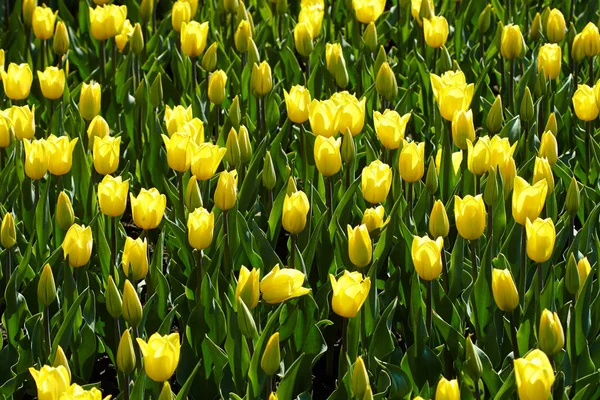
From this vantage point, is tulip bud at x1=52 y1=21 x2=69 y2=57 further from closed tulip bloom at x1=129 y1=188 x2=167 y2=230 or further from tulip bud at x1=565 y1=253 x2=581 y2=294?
tulip bud at x1=565 y1=253 x2=581 y2=294

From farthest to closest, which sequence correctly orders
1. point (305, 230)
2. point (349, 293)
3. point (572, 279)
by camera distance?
point (305, 230) → point (572, 279) → point (349, 293)

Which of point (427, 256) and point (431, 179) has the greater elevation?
point (427, 256)

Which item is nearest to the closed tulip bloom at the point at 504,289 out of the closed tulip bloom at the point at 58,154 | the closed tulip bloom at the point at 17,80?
the closed tulip bloom at the point at 58,154

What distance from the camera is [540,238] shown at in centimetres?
246

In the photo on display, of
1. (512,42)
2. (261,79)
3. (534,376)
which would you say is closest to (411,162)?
(261,79)

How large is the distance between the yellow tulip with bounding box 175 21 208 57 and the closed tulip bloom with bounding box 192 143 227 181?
1.00 meters

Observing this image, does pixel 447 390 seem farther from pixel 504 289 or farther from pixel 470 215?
pixel 470 215

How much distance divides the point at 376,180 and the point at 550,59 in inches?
45.0

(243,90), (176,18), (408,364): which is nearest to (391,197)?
(408,364)

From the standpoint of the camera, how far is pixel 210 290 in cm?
269

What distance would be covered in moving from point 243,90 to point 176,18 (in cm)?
42

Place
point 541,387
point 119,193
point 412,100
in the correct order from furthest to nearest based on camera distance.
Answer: point 412,100
point 119,193
point 541,387

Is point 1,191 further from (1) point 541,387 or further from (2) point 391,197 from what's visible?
(1) point 541,387

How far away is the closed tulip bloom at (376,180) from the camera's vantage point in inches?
112
